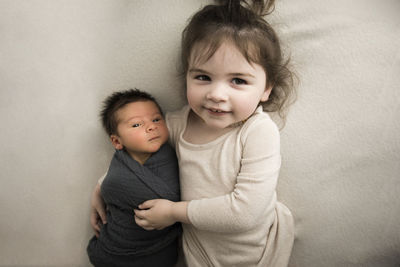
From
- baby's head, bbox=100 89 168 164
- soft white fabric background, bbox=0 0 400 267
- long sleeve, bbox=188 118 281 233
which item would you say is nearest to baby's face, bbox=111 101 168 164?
baby's head, bbox=100 89 168 164

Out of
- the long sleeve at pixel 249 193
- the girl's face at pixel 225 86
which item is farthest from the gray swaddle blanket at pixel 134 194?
the girl's face at pixel 225 86

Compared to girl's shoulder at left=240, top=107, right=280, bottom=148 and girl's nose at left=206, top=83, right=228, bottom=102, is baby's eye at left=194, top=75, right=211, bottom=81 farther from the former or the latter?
girl's shoulder at left=240, top=107, right=280, bottom=148

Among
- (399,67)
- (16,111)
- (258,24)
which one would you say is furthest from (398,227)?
(16,111)

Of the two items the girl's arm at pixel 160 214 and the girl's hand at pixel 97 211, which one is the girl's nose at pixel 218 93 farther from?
the girl's hand at pixel 97 211

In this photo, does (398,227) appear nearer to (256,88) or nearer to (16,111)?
(256,88)

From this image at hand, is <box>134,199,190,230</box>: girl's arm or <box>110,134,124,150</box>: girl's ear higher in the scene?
<box>110,134,124,150</box>: girl's ear

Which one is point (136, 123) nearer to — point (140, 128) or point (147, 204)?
point (140, 128)

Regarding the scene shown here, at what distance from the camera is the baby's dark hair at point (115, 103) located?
2.89 feet

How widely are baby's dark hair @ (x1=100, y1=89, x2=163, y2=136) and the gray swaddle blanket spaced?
10cm

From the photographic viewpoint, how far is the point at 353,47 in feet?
2.63

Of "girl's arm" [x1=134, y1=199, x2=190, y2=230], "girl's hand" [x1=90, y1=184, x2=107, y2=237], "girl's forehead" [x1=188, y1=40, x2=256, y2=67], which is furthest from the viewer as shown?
"girl's hand" [x1=90, y1=184, x2=107, y2=237]

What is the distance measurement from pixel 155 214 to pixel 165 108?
1.21 ft

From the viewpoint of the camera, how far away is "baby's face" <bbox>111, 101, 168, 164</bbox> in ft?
2.78

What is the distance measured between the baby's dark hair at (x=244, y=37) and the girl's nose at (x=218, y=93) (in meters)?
0.08
